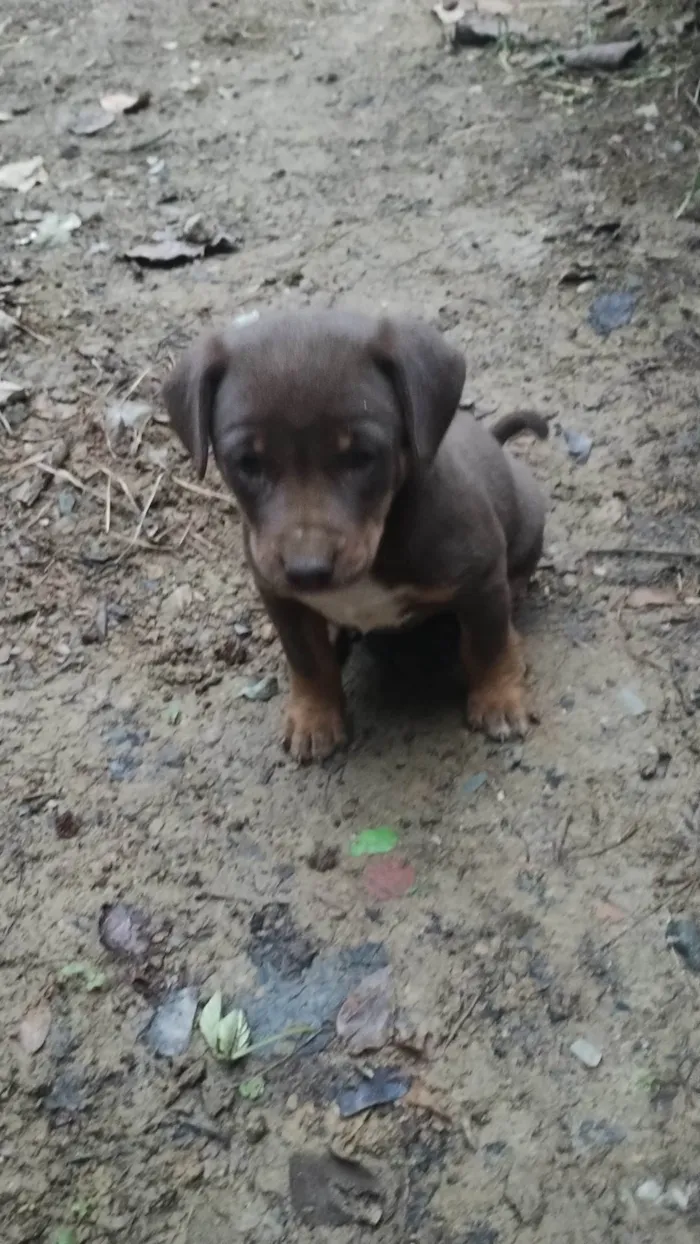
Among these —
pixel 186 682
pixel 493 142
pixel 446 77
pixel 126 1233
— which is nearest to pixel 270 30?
pixel 446 77

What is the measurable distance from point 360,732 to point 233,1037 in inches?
37.4

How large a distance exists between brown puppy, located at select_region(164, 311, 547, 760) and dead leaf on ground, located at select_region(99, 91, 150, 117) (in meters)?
3.53

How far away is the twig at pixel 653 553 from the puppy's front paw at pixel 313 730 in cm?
99

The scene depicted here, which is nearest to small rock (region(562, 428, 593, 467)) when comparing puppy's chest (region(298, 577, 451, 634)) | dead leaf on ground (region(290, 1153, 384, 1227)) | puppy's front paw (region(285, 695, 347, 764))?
puppy's chest (region(298, 577, 451, 634))

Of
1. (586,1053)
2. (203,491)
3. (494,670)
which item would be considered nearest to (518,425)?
(494,670)

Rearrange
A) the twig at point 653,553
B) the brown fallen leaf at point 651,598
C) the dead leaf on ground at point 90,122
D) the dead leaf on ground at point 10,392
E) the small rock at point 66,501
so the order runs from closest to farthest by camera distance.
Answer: the brown fallen leaf at point 651,598, the twig at point 653,553, the small rock at point 66,501, the dead leaf on ground at point 10,392, the dead leaf on ground at point 90,122

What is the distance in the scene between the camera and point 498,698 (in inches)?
126

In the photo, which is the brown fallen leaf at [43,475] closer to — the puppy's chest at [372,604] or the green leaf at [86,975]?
the puppy's chest at [372,604]

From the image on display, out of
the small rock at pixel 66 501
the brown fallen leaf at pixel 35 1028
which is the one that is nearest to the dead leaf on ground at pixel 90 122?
the small rock at pixel 66 501

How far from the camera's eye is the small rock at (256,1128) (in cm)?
256

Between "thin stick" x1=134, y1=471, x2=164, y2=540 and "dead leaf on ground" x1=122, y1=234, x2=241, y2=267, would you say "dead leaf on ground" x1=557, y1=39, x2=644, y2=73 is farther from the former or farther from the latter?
"thin stick" x1=134, y1=471, x2=164, y2=540

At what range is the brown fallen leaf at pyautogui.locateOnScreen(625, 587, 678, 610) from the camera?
11.3 feet

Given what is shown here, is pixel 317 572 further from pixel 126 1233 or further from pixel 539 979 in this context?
pixel 126 1233

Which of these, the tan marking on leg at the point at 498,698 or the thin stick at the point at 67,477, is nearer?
the tan marking on leg at the point at 498,698
